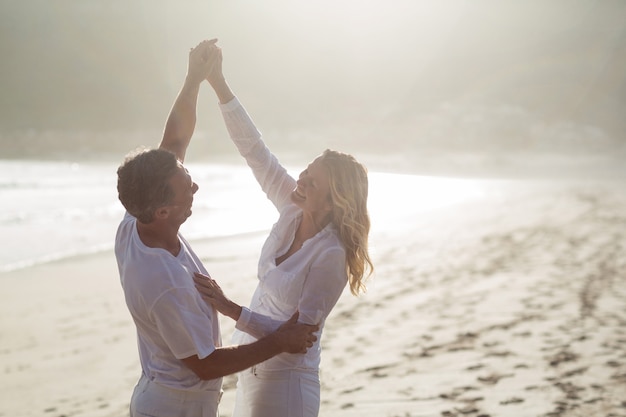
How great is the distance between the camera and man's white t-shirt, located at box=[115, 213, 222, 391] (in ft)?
7.30

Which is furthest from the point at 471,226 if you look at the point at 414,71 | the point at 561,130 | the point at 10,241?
the point at 414,71

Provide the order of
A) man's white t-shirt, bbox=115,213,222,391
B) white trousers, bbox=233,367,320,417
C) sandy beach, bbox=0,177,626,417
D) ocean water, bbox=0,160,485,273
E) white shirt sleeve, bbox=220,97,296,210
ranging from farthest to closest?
1. ocean water, bbox=0,160,485,273
2. sandy beach, bbox=0,177,626,417
3. white shirt sleeve, bbox=220,97,296,210
4. white trousers, bbox=233,367,320,417
5. man's white t-shirt, bbox=115,213,222,391

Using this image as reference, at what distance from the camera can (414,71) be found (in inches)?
3720

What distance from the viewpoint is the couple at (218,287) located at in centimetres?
225

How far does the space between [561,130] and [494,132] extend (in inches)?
214

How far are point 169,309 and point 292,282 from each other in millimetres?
621

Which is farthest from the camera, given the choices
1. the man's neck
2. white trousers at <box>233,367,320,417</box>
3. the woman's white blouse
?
white trousers at <box>233,367,320,417</box>

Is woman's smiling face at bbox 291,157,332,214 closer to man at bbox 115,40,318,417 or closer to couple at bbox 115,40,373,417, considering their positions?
couple at bbox 115,40,373,417

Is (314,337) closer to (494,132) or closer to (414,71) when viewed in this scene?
(494,132)

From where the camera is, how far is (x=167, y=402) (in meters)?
2.39

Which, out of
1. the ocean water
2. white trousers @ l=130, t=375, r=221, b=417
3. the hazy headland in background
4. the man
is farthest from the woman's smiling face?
the hazy headland in background

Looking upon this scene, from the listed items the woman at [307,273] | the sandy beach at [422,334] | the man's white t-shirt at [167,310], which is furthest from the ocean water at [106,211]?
the man's white t-shirt at [167,310]

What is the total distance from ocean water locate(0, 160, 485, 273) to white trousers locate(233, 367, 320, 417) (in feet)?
30.0

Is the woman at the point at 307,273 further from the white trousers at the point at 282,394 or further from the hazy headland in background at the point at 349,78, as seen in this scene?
the hazy headland in background at the point at 349,78
